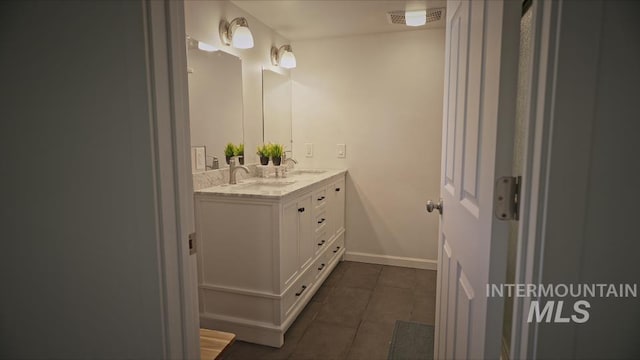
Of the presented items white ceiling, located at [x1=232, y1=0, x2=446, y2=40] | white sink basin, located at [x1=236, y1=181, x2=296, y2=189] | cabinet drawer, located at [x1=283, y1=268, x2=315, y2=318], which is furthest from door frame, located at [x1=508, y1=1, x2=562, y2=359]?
white ceiling, located at [x1=232, y1=0, x2=446, y2=40]

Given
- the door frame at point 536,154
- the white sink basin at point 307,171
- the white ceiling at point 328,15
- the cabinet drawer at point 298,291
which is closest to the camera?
the door frame at point 536,154

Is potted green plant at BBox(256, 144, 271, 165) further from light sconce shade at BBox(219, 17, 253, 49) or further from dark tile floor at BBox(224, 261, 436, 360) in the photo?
dark tile floor at BBox(224, 261, 436, 360)

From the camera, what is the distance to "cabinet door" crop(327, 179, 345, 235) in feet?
10.9

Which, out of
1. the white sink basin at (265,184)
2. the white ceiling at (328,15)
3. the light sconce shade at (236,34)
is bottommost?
the white sink basin at (265,184)

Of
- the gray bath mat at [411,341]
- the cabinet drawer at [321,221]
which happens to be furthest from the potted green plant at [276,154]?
the gray bath mat at [411,341]

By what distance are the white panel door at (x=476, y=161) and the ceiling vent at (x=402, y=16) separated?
5.33 ft

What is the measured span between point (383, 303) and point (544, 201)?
2.35 meters

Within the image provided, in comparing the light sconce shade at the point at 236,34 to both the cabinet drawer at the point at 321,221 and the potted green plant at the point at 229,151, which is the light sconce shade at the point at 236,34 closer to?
the potted green plant at the point at 229,151

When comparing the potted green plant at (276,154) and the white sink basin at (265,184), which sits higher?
the potted green plant at (276,154)

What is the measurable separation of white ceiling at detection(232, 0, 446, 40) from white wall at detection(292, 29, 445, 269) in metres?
0.16

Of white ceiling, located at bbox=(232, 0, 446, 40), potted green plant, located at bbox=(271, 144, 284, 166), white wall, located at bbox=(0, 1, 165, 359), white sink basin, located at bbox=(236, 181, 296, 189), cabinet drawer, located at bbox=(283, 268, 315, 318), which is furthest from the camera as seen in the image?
potted green plant, located at bbox=(271, 144, 284, 166)

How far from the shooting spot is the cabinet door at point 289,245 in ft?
7.32

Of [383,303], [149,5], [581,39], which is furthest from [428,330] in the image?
[149,5]

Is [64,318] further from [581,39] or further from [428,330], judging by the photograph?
[428,330]
